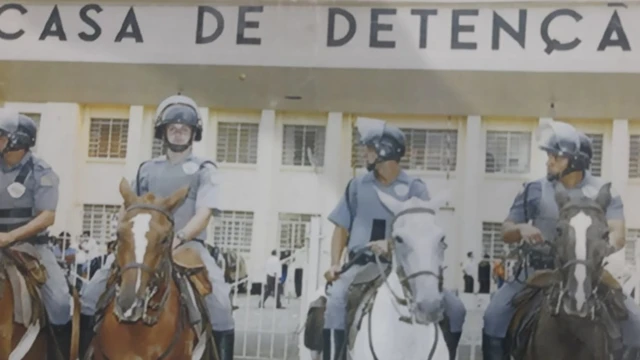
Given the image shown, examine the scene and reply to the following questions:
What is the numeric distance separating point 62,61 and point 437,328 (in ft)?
5.02

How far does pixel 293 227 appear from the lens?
2506 millimetres

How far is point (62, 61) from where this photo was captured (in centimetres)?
261

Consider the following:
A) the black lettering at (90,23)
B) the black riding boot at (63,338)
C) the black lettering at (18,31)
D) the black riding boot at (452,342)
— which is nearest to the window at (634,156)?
the black riding boot at (452,342)

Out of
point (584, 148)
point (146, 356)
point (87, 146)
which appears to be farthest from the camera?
point (87, 146)

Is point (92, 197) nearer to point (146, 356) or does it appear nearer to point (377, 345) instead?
point (146, 356)

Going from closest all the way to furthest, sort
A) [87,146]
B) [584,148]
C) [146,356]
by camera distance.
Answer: [146,356] < [584,148] < [87,146]

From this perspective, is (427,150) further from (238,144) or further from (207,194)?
(207,194)

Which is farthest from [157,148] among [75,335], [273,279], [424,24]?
[424,24]

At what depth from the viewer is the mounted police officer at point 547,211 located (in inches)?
92.4

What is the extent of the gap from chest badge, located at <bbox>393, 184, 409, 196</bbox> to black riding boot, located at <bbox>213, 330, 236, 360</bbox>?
70cm

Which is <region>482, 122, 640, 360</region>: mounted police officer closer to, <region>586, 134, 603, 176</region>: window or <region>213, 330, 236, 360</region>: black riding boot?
<region>586, 134, 603, 176</region>: window

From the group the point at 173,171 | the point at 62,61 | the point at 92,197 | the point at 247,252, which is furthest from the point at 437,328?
the point at 62,61

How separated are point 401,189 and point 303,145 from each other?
35 cm

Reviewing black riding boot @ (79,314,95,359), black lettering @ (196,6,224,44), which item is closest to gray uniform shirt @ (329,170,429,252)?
black lettering @ (196,6,224,44)
